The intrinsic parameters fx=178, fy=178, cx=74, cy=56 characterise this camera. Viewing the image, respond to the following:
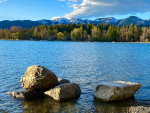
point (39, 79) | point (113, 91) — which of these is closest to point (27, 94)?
point (39, 79)

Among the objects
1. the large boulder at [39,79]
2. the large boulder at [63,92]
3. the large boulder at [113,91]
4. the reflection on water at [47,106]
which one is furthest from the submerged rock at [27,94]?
the large boulder at [113,91]

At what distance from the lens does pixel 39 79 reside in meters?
17.8

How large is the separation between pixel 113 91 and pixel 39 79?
731 centimetres

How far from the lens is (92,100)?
1738 centimetres

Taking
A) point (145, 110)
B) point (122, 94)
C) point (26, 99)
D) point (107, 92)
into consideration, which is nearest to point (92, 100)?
point (107, 92)

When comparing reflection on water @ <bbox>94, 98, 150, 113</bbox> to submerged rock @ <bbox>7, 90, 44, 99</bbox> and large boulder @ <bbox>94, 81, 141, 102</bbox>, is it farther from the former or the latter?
submerged rock @ <bbox>7, 90, 44, 99</bbox>

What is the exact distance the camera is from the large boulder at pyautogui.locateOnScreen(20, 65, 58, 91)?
17859mm

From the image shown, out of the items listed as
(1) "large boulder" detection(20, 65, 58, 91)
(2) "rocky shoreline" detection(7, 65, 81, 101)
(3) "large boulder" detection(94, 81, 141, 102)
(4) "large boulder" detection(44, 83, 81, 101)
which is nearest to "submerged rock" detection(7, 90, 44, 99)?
(2) "rocky shoreline" detection(7, 65, 81, 101)

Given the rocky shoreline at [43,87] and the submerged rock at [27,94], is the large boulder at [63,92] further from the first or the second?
the submerged rock at [27,94]

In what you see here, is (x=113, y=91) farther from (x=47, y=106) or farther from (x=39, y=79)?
(x=39, y=79)

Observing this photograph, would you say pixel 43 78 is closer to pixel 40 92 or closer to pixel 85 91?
pixel 40 92

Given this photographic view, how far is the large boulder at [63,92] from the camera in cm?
1695

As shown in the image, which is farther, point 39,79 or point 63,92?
point 39,79

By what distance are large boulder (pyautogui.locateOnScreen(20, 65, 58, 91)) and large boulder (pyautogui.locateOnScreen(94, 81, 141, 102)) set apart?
4.79 metres
